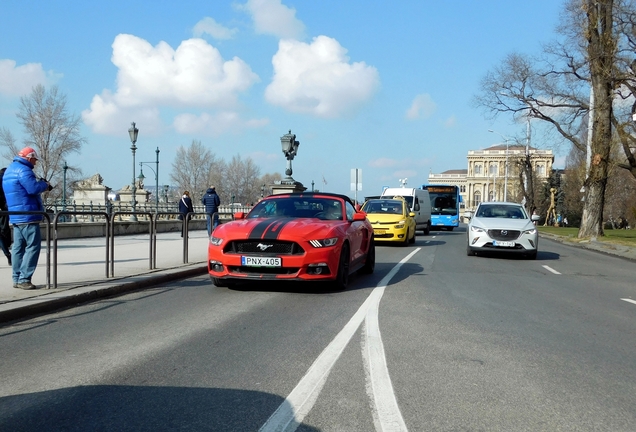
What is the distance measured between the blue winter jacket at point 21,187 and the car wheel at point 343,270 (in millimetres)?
4273

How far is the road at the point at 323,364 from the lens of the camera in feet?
12.4

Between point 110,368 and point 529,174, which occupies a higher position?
point 529,174

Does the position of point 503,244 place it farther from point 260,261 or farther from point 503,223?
point 260,261

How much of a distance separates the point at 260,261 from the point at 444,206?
3508cm

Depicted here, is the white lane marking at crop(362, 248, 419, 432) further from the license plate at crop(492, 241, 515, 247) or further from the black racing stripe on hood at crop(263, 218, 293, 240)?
the license plate at crop(492, 241, 515, 247)

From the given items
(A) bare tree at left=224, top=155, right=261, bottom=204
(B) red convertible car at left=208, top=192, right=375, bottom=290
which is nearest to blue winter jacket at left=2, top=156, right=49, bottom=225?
(B) red convertible car at left=208, top=192, right=375, bottom=290

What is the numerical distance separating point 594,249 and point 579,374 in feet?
68.0

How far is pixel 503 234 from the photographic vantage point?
16.4 meters

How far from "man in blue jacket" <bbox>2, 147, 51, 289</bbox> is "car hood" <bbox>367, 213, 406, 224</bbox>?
13.6 metres

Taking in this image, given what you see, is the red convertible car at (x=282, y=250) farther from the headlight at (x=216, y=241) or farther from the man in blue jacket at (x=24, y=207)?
the man in blue jacket at (x=24, y=207)

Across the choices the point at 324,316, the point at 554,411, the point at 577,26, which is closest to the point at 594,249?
the point at 577,26

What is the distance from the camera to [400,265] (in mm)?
14070

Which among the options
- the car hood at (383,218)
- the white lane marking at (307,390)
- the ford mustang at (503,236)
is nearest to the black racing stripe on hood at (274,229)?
the white lane marking at (307,390)

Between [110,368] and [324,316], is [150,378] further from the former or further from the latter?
[324,316]
